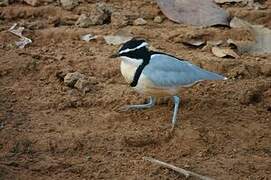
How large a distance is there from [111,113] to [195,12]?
2.04m

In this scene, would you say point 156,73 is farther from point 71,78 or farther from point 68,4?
point 68,4

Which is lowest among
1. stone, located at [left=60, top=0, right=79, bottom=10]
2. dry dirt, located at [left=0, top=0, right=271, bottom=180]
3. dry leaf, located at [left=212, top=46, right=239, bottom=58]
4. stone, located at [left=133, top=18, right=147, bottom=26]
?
dry dirt, located at [left=0, top=0, right=271, bottom=180]

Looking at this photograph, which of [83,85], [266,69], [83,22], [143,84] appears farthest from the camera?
[83,22]

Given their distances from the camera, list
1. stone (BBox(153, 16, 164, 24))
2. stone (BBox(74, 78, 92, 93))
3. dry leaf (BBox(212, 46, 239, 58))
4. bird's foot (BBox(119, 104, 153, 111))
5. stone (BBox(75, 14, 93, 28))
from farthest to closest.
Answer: stone (BBox(153, 16, 164, 24)) → stone (BBox(75, 14, 93, 28)) → dry leaf (BBox(212, 46, 239, 58)) → stone (BBox(74, 78, 92, 93)) → bird's foot (BBox(119, 104, 153, 111))

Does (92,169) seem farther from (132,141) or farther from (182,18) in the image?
(182,18)

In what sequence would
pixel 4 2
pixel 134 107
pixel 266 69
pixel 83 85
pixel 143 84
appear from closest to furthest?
pixel 143 84, pixel 134 107, pixel 83 85, pixel 266 69, pixel 4 2

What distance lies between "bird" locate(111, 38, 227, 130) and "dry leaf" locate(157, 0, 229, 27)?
60.5 inches

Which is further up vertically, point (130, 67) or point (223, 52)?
point (130, 67)

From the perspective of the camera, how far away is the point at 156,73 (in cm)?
561

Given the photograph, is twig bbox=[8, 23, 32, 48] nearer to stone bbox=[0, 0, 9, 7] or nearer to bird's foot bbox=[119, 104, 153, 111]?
stone bbox=[0, 0, 9, 7]

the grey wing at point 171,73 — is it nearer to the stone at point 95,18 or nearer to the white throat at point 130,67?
the white throat at point 130,67

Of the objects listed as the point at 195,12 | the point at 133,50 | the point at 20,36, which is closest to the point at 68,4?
the point at 20,36

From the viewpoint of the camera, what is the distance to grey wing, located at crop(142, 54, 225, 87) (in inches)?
220

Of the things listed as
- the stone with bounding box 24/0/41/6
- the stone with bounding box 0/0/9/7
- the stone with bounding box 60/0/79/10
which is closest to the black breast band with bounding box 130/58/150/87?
the stone with bounding box 60/0/79/10
